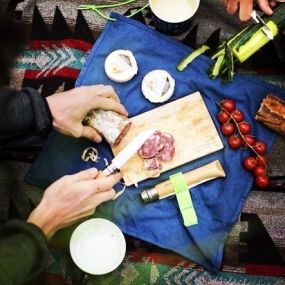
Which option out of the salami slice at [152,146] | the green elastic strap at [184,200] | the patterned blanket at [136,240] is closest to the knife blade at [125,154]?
the salami slice at [152,146]

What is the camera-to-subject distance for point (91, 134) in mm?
1592

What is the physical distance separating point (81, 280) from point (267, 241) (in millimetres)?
609

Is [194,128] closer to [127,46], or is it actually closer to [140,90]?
[140,90]

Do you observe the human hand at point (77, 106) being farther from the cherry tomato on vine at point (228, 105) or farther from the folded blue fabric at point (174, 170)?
the cherry tomato on vine at point (228, 105)

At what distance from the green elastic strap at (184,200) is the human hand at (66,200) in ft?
0.86

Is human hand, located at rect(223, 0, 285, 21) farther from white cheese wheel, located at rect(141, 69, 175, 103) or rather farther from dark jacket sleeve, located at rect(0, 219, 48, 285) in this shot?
dark jacket sleeve, located at rect(0, 219, 48, 285)

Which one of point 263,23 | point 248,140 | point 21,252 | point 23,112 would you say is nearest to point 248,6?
point 263,23

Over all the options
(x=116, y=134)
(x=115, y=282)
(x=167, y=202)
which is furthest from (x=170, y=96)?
(x=115, y=282)

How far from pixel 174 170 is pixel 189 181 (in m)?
0.07

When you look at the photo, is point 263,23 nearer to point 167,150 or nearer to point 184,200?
point 167,150

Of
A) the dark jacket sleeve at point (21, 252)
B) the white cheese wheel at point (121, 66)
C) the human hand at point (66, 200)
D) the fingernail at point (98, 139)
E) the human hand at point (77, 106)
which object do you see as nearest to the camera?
the dark jacket sleeve at point (21, 252)

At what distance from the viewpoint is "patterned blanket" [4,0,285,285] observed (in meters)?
1.62

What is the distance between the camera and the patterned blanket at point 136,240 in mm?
1620

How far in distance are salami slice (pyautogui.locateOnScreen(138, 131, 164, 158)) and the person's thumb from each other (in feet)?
0.47
